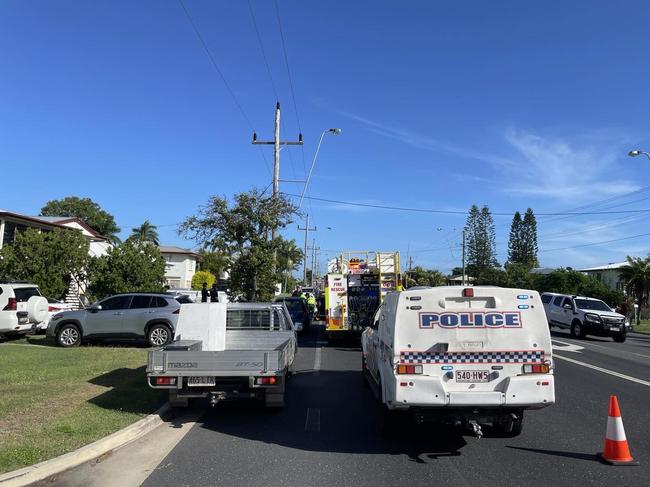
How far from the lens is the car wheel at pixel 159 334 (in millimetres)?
16859

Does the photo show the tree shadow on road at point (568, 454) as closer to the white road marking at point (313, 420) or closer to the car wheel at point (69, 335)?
the white road marking at point (313, 420)

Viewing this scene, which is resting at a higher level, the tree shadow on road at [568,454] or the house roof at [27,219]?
the house roof at [27,219]

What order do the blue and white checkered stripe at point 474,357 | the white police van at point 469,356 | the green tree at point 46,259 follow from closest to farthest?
the white police van at point 469,356 < the blue and white checkered stripe at point 474,357 < the green tree at point 46,259

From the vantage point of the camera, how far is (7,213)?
26.6 m

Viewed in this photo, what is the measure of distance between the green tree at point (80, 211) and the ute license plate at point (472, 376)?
232 ft

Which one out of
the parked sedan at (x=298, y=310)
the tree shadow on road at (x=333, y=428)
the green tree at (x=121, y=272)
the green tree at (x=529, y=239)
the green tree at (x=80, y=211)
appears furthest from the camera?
the green tree at (x=529, y=239)

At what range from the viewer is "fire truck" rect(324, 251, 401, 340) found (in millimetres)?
19281

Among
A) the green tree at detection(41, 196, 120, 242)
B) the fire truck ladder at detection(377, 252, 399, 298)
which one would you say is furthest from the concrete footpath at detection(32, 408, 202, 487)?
the green tree at detection(41, 196, 120, 242)

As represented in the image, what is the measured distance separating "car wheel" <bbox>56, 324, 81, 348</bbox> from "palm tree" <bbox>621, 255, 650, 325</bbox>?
41444 millimetres

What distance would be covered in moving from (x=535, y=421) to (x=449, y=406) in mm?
2528

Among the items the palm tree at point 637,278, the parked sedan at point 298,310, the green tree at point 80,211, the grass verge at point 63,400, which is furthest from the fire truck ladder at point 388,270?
the green tree at point 80,211

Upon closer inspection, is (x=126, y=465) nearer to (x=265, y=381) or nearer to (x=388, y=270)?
(x=265, y=381)

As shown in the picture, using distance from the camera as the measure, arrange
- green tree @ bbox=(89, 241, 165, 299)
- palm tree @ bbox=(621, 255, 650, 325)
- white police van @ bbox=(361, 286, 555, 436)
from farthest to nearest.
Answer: palm tree @ bbox=(621, 255, 650, 325), green tree @ bbox=(89, 241, 165, 299), white police van @ bbox=(361, 286, 555, 436)

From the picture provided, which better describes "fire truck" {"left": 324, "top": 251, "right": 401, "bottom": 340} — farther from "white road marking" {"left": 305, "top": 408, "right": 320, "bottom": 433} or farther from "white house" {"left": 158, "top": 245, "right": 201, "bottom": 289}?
"white house" {"left": 158, "top": 245, "right": 201, "bottom": 289}
